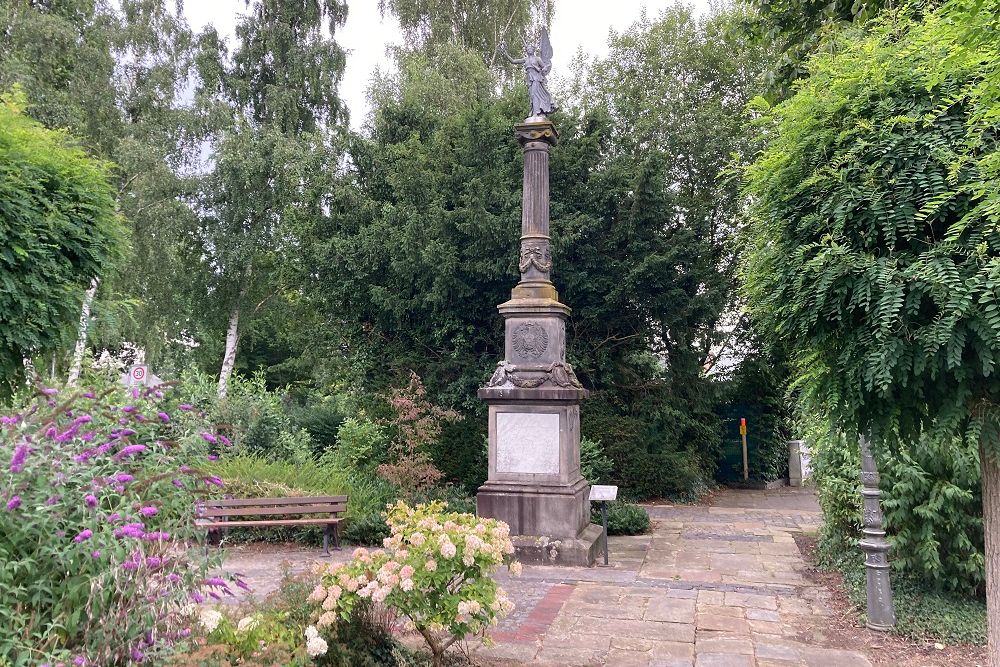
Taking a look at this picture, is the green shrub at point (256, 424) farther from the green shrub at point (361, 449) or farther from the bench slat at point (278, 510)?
the bench slat at point (278, 510)

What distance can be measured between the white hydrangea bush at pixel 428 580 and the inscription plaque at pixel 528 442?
4.01m

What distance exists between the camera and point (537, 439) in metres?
7.89

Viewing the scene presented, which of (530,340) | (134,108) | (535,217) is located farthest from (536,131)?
(134,108)

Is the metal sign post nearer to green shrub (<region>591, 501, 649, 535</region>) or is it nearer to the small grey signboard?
green shrub (<region>591, 501, 649, 535</region>)

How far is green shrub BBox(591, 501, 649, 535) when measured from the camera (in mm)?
9445

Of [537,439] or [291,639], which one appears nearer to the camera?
[291,639]

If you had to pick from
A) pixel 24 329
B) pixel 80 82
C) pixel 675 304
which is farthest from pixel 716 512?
pixel 80 82

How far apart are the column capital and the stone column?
5.22 metres

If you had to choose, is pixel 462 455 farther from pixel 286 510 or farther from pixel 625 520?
pixel 286 510

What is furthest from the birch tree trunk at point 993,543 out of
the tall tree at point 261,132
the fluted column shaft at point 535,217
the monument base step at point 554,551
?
the tall tree at point 261,132

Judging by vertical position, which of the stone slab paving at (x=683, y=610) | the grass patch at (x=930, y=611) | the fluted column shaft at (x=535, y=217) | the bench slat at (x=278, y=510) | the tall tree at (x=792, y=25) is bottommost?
the stone slab paving at (x=683, y=610)

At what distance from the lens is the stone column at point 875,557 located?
518 cm

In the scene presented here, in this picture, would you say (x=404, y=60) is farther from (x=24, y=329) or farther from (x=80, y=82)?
(x=24, y=329)

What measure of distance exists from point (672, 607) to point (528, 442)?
260 cm
